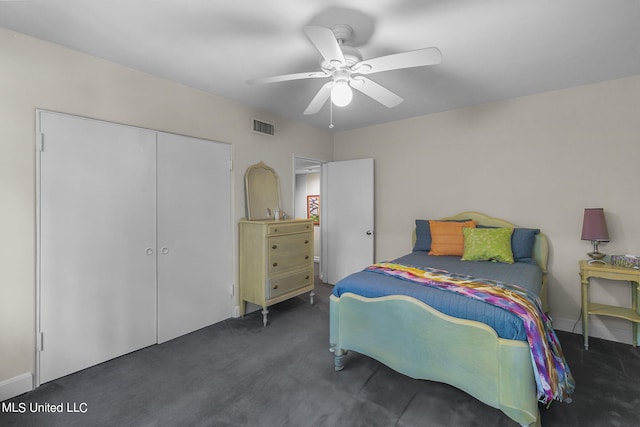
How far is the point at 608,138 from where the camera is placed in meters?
2.70

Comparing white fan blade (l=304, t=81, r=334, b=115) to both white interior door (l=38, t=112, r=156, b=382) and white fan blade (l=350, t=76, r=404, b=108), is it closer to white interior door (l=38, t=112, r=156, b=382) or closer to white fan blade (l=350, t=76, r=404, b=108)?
white fan blade (l=350, t=76, r=404, b=108)

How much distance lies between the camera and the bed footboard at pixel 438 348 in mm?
1501

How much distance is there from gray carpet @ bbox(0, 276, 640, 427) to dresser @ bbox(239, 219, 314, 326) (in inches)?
24.0

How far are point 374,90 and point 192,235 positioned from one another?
216 centimetres

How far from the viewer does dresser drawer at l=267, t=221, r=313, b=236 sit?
306 centimetres

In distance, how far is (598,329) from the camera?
2752 mm

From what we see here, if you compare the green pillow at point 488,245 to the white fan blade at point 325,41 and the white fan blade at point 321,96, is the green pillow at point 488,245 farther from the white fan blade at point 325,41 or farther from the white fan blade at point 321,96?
the white fan blade at point 325,41

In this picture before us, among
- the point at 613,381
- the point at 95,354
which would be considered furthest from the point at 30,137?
the point at 613,381

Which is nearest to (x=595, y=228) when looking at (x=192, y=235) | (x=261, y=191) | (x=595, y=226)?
(x=595, y=226)

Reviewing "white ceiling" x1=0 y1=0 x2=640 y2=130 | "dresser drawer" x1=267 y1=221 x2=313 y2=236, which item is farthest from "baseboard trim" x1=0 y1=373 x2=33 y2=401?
"white ceiling" x1=0 y1=0 x2=640 y2=130

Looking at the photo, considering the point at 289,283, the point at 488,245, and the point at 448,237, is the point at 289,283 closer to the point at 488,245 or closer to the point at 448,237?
the point at 448,237

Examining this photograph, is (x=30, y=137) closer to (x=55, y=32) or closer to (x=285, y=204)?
(x=55, y=32)

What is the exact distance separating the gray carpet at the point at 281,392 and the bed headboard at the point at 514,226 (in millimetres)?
795

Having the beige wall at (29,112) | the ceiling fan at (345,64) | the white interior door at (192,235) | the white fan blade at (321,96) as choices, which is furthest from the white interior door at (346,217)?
the beige wall at (29,112)
